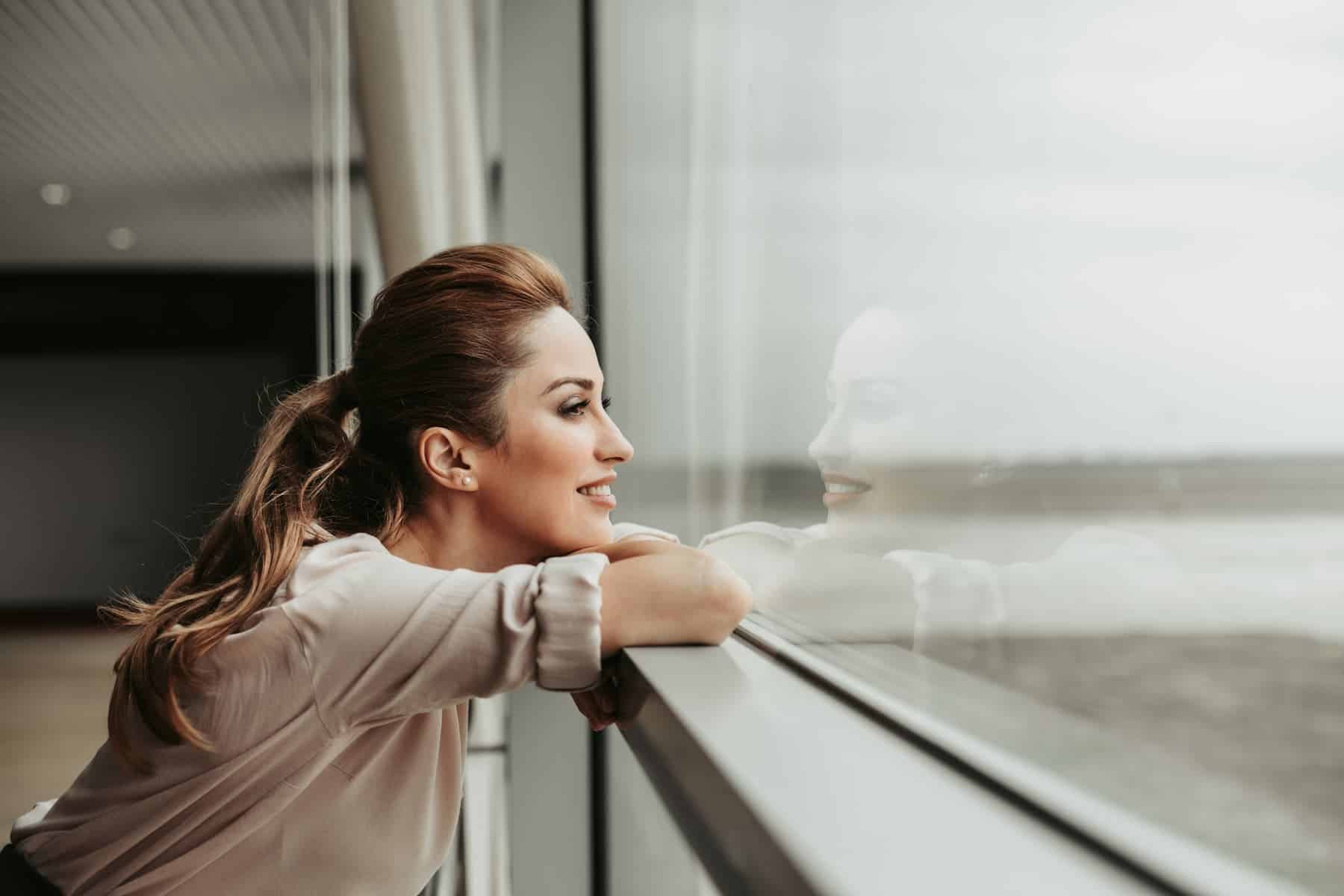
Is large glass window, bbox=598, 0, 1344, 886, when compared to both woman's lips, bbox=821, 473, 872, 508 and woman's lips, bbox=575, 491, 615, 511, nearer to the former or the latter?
woman's lips, bbox=821, 473, 872, 508

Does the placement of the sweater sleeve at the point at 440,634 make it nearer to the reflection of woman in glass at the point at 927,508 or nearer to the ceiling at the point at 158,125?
the reflection of woman in glass at the point at 927,508

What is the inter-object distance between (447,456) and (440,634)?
316 mm

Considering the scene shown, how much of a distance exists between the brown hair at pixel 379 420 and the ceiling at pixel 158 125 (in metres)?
2.95

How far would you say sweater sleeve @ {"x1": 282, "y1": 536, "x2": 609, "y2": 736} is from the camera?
2.81ft

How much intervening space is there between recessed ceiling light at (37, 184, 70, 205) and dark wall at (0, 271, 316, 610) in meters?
2.49

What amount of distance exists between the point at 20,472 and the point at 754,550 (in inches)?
403

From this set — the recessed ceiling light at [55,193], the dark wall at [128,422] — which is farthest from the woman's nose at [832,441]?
the dark wall at [128,422]

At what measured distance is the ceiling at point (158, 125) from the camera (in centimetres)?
411

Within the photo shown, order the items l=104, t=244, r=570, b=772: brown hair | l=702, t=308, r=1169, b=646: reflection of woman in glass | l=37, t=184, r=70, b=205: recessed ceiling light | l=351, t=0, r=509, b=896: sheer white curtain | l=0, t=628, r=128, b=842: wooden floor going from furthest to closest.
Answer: l=37, t=184, r=70, b=205: recessed ceiling light
l=0, t=628, r=128, b=842: wooden floor
l=351, t=0, r=509, b=896: sheer white curtain
l=104, t=244, r=570, b=772: brown hair
l=702, t=308, r=1169, b=646: reflection of woman in glass

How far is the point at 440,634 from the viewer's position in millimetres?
864

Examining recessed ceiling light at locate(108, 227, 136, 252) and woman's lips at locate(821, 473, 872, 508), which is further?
recessed ceiling light at locate(108, 227, 136, 252)

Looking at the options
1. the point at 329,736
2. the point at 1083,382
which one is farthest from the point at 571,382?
the point at 1083,382

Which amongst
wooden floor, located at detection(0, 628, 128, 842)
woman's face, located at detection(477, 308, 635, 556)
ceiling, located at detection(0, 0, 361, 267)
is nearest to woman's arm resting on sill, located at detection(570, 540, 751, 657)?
woman's face, located at detection(477, 308, 635, 556)

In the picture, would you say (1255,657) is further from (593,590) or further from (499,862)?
(499,862)
